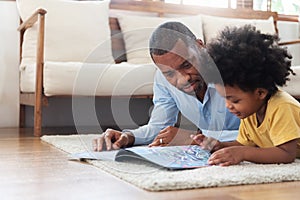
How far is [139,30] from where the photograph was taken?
275 cm

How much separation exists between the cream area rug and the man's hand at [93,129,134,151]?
130mm

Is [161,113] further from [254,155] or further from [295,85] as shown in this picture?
[295,85]

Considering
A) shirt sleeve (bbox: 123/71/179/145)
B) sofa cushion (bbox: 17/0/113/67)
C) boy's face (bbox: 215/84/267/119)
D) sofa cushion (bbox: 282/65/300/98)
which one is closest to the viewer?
boy's face (bbox: 215/84/267/119)

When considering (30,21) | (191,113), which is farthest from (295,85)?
(30,21)

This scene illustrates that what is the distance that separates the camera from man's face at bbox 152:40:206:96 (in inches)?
48.6

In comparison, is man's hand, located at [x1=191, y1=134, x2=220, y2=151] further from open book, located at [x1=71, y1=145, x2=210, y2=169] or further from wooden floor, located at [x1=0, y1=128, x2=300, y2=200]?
wooden floor, located at [x1=0, y1=128, x2=300, y2=200]

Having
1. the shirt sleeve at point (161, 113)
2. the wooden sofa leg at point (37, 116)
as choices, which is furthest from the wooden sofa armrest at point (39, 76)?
the shirt sleeve at point (161, 113)

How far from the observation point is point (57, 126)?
8.73 feet

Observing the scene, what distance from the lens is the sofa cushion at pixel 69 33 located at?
7.81 feet

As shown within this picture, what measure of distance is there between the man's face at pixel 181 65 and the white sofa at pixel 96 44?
2.57ft

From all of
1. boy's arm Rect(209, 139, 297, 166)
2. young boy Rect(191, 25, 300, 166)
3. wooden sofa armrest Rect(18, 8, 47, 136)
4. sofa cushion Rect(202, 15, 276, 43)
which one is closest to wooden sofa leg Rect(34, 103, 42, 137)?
wooden sofa armrest Rect(18, 8, 47, 136)

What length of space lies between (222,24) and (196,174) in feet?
6.49

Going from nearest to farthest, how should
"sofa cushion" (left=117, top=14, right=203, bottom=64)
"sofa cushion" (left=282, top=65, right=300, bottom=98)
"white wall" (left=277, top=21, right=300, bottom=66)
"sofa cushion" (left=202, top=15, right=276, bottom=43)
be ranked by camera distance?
1. "sofa cushion" (left=282, top=65, right=300, bottom=98)
2. "sofa cushion" (left=117, top=14, right=203, bottom=64)
3. "sofa cushion" (left=202, top=15, right=276, bottom=43)
4. "white wall" (left=277, top=21, right=300, bottom=66)

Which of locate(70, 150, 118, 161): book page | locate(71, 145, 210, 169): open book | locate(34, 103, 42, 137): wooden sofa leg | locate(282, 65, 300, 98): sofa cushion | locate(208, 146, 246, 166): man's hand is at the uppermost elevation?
locate(282, 65, 300, 98): sofa cushion
